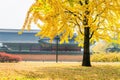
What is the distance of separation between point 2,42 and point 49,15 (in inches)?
1646

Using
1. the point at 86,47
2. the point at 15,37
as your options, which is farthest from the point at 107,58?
the point at 15,37

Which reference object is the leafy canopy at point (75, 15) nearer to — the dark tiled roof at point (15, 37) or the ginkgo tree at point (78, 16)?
the ginkgo tree at point (78, 16)

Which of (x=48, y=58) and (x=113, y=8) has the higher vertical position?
(x=113, y=8)

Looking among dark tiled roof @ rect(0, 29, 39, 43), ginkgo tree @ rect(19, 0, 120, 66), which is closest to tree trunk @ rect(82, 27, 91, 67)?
ginkgo tree @ rect(19, 0, 120, 66)

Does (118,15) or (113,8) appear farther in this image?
(118,15)

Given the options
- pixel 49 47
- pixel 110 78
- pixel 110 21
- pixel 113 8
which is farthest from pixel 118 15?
pixel 49 47

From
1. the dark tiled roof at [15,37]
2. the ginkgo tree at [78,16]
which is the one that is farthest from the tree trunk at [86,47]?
the dark tiled roof at [15,37]

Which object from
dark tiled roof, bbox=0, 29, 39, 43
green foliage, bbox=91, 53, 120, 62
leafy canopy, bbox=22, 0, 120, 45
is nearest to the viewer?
leafy canopy, bbox=22, 0, 120, 45

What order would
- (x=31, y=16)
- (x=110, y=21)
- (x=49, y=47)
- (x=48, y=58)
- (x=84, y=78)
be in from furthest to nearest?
1. (x=49, y=47)
2. (x=48, y=58)
3. (x=110, y=21)
4. (x=31, y=16)
5. (x=84, y=78)

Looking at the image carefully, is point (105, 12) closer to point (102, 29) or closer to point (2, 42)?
point (102, 29)

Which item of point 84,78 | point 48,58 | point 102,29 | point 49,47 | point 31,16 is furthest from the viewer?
point 49,47

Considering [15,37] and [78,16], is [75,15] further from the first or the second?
[15,37]

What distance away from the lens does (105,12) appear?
67.4ft

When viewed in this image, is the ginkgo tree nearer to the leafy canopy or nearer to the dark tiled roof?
the leafy canopy
